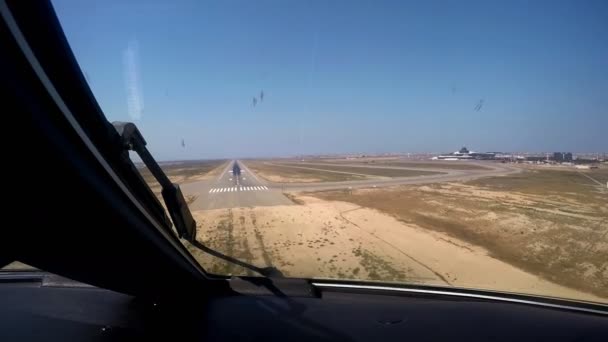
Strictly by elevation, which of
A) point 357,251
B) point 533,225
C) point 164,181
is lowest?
point 357,251

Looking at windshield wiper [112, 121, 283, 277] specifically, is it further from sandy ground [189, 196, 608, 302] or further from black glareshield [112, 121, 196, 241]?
sandy ground [189, 196, 608, 302]

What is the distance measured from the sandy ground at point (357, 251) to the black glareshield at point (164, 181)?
272 cm

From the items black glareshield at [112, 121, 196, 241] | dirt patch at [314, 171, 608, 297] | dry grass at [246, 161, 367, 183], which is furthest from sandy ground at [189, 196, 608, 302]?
dry grass at [246, 161, 367, 183]

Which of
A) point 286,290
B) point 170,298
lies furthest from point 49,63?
point 286,290

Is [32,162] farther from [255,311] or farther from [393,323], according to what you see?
[393,323]

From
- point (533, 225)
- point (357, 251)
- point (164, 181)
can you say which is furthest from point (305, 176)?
point (164, 181)

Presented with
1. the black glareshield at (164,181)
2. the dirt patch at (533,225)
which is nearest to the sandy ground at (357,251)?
the dirt patch at (533,225)

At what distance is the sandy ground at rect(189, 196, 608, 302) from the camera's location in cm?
527

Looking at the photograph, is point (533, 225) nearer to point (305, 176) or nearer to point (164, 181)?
point (164, 181)

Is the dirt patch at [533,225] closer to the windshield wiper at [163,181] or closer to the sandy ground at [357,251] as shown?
the sandy ground at [357,251]

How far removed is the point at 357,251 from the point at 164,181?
5.04 meters

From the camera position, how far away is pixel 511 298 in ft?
8.91

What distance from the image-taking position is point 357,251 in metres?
6.62

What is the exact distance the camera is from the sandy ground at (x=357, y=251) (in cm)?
527
